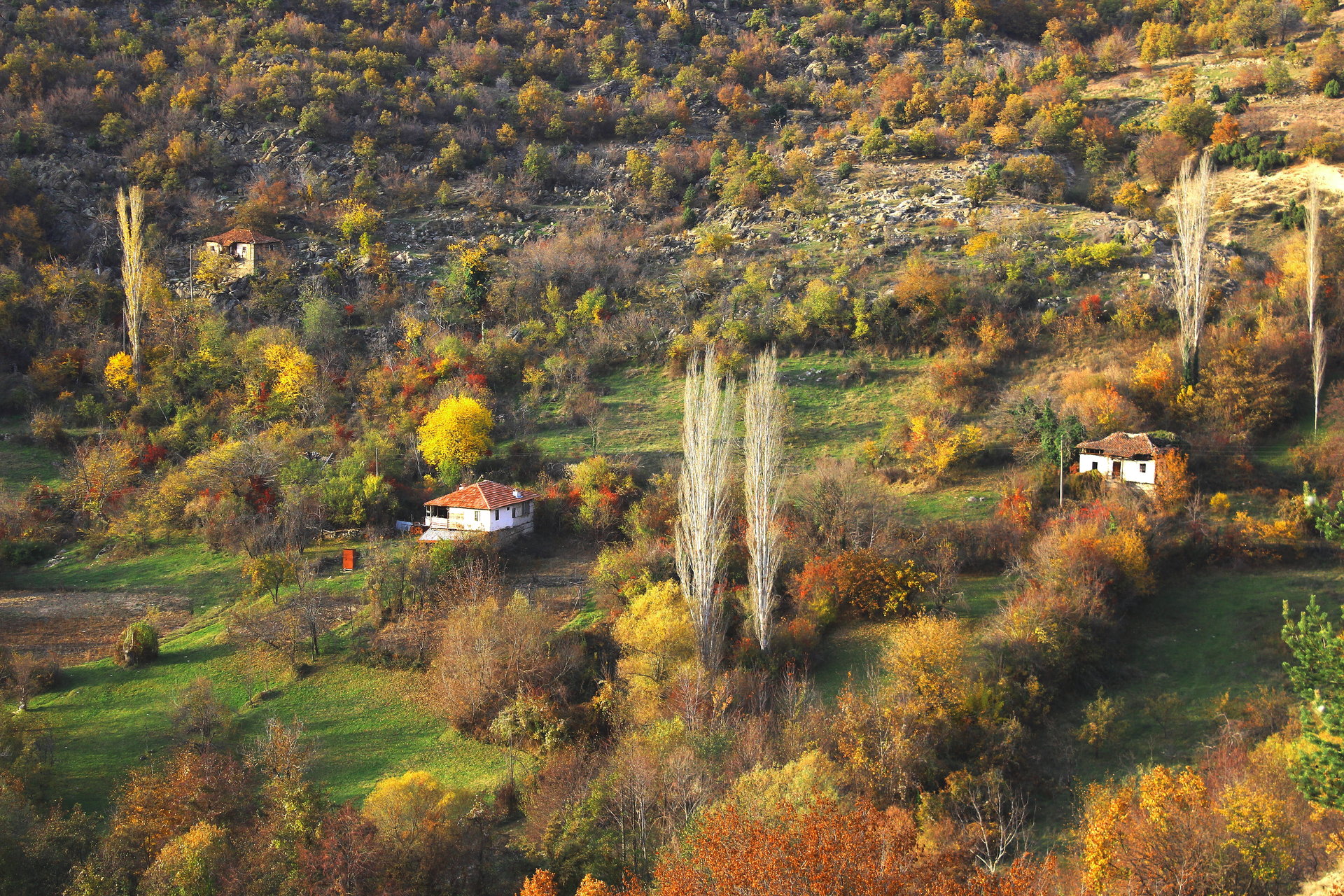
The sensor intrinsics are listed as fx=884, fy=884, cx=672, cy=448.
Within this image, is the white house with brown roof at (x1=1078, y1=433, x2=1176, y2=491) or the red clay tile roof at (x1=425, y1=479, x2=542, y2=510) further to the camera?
the red clay tile roof at (x1=425, y1=479, x2=542, y2=510)

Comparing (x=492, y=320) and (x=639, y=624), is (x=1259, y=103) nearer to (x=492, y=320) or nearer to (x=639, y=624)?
(x=492, y=320)

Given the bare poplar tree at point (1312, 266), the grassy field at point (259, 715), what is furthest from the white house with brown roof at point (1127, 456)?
the grassy field at point (259, 715)

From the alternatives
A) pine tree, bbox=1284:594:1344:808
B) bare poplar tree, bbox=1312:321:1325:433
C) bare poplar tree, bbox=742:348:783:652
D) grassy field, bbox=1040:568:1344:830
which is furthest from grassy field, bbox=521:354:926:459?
pine tree, bbox=1284:594:1344:808

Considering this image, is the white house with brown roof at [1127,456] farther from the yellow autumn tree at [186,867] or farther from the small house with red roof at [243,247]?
the small house with red roof at [243,247]

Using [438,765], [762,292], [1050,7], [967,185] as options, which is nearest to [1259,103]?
[967,185]

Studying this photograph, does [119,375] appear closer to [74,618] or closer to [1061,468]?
[74,618]

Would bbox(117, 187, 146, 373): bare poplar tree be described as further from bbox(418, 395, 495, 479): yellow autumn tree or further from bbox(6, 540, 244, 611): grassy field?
bbox(418, 395, 495, 479): yellow autumn tree

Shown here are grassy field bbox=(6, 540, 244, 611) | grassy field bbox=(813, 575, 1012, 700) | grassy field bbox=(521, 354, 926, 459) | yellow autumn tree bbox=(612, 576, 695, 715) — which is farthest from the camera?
grassy field bbox=(521, 354, 926, 459)
